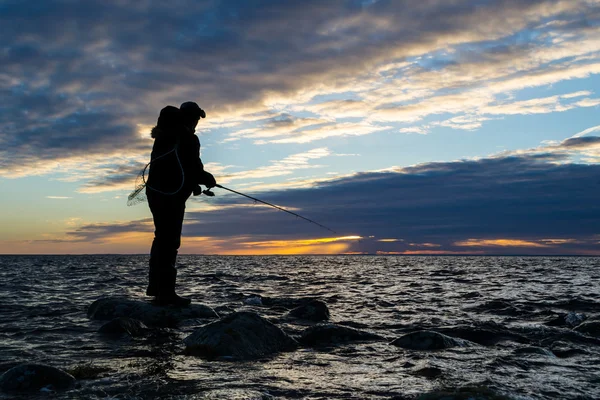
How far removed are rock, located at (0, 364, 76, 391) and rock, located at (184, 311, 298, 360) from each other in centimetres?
175

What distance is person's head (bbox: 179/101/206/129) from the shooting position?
909 cm

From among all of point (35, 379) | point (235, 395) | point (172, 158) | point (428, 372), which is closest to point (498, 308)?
point (428, 372)

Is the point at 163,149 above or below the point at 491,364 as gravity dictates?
above

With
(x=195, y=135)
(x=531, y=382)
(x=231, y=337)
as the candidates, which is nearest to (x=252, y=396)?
(x=231, y=337)

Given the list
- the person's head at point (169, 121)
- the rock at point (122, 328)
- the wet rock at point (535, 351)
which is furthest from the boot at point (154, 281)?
the wet rock at point (535, 351)

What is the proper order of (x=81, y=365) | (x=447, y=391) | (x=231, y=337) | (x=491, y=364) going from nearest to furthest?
(x=447, y=391) → (x=81, y=365) → (x=491, y=364) → (x=231, y=337)

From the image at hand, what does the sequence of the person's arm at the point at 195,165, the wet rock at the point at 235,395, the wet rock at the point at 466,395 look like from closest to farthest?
the wet rock at the point at 466,395, the wet rock at the point at 235,395, the person's arm at the point at 195,165

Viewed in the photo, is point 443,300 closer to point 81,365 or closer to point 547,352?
point 547,352

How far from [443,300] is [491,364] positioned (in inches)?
305

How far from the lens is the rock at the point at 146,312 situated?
8.73 meters

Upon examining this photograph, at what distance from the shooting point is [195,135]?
30.4 feet

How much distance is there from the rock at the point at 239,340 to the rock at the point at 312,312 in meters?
2.78

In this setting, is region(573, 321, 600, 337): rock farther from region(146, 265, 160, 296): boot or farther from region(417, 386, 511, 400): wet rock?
region(146, 265, 160, 296): boot

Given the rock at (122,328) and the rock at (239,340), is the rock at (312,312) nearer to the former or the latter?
the rock at (239,340)
